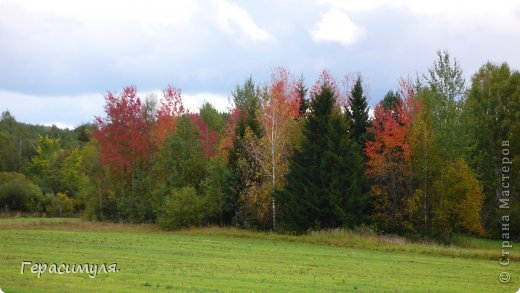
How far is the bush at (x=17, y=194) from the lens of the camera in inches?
2955

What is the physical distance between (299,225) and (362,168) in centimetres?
700

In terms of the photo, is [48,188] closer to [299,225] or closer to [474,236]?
[299,225]

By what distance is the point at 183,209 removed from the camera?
165ft

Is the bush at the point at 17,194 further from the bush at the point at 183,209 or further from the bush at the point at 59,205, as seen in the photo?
the bush at the point at 183,209

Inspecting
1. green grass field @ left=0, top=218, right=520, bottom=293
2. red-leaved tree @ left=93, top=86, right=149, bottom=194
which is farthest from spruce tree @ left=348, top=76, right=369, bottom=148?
red-leaved tree @ left=93, top=86, right=149, bottom=194

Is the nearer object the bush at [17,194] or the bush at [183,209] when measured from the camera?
the bush at [183,209]

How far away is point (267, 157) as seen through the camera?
159 ft

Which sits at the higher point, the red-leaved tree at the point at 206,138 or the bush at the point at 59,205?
the red-leaved tree at the point at 206,138

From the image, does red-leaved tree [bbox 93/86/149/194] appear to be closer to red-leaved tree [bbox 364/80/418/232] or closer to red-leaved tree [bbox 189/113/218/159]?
red-leaved tree [bbox 189/113/218/159]

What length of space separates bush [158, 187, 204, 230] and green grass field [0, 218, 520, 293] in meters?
14.1

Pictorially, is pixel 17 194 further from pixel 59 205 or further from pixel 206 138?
pixel 206 138

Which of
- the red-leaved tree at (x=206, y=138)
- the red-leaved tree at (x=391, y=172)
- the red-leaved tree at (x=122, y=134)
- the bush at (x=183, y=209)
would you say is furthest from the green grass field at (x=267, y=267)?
the red-leaved tree at (x=122, y=134)

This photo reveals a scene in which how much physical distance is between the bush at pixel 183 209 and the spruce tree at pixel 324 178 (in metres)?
8.61

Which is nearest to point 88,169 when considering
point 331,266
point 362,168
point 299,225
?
point 299,225
